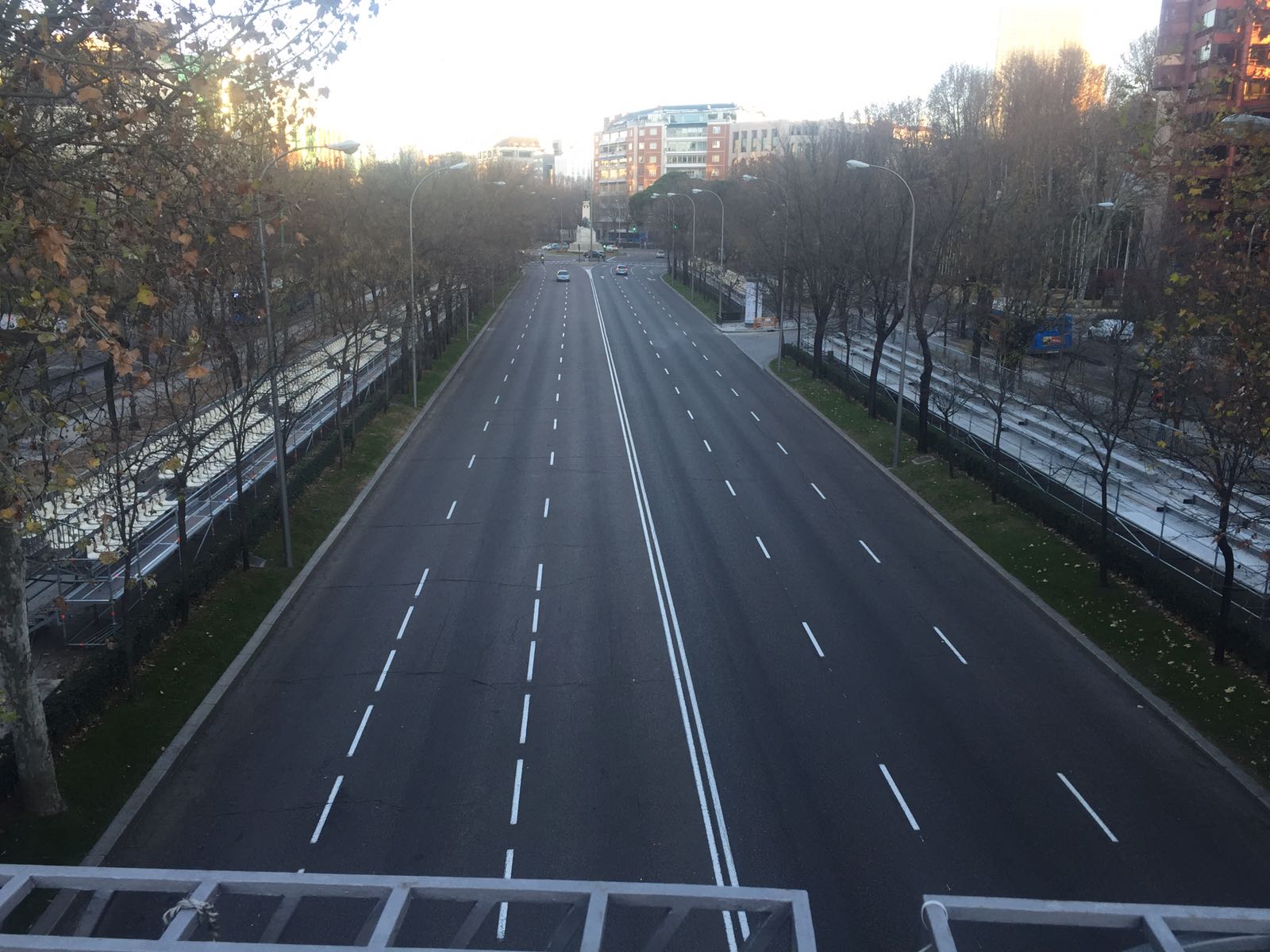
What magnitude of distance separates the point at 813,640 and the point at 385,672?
743 centimetres

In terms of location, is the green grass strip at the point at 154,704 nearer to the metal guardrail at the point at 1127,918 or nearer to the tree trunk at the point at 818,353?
the metal guardrail at the point at 1127,918

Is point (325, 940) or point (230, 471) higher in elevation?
point (230, 471)

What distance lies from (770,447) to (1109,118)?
26.2 meters

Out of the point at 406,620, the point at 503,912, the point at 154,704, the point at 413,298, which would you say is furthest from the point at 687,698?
the point at 413,298

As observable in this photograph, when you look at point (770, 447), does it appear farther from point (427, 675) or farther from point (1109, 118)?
point (1109, 118)

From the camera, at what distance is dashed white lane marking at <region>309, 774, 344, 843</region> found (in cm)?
1174

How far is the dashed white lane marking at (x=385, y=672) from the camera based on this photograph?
1566 centimetres

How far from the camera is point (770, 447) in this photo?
32.0 m

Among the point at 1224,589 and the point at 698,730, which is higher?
the point at 1224,589

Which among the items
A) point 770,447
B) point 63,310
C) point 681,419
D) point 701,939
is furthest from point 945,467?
point 63,310

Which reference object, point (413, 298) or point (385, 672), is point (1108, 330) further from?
point (385, 672)

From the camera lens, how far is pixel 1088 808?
1253cm

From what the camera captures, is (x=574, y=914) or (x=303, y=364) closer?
(x=574, y=914)

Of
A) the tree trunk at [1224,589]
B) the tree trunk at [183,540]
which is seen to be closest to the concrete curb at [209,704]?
the tree trunk at [183,540]
